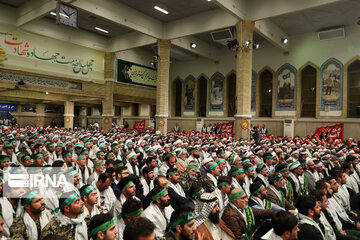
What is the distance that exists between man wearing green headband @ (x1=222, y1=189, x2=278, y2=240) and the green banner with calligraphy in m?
14.8

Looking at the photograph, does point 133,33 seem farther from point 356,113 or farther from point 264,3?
point 356,113

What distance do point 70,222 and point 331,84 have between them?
14.7 meters

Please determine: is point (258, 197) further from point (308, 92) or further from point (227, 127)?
point (227, 127)

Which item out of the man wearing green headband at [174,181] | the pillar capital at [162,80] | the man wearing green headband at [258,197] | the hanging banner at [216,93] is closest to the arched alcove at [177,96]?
the hanging banner at [216,93]

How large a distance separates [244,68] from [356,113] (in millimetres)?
6834

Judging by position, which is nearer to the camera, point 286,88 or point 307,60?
point 307,60

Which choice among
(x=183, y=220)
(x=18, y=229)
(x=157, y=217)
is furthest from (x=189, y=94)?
(x=183, y=220)

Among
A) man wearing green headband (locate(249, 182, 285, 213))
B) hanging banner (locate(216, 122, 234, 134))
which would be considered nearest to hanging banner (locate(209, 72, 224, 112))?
hanging banner (locate(216, 122, 234, 134))

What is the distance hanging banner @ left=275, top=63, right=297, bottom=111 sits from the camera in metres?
14.5

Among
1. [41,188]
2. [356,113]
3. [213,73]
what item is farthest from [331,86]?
[41,188]

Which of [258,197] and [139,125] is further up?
[139,125]

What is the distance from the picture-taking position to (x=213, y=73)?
694 inches

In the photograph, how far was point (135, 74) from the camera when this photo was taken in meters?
17.4

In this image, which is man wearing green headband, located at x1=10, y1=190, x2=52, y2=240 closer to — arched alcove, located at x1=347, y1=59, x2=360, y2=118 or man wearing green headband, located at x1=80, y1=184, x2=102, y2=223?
man wearing green headband, located at x1=80, y1=184, x2=102, y2=223
